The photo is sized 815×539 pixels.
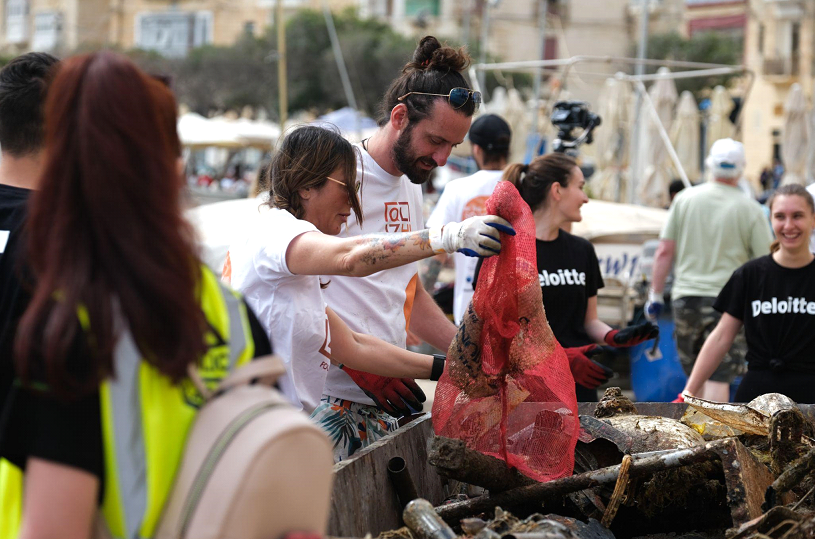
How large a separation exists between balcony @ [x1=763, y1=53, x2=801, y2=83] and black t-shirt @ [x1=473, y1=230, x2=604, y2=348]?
4678 centimetres

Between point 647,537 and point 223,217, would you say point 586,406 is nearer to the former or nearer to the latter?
Result: point 647,537

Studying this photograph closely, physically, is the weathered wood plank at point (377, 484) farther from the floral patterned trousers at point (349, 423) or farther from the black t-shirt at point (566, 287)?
the black t-shirt at point (566, 287)

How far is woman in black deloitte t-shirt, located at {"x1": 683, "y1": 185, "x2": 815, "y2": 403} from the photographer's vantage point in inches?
176

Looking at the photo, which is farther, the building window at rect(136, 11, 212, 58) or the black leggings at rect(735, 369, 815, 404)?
the building window at rect(136, 11, 212, 58)

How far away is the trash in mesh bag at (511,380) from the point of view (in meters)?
2.88

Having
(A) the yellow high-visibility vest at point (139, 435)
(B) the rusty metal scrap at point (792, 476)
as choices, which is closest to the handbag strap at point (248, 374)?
(A) the yellow high-visibility vest at point (139, 435)

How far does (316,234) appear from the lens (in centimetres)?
264

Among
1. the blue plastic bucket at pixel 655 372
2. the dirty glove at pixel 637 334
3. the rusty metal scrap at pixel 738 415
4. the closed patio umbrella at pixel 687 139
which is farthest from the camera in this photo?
the closed patio umbrella at pixel 687 139

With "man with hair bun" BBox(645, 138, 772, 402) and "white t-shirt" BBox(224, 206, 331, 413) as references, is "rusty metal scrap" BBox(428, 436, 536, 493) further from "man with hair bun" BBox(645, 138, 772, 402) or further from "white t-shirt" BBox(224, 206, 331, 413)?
"man with hair bun" BBox(645, 138, 772, 402)

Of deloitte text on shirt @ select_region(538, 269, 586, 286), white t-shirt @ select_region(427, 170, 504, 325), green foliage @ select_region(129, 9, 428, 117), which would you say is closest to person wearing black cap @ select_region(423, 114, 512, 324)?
white t-shirt @ select_region(427, 170, 504, 325)

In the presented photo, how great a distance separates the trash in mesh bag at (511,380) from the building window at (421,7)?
5628 cm

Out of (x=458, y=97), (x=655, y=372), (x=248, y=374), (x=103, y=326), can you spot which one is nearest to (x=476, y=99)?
(x=458, y=97)

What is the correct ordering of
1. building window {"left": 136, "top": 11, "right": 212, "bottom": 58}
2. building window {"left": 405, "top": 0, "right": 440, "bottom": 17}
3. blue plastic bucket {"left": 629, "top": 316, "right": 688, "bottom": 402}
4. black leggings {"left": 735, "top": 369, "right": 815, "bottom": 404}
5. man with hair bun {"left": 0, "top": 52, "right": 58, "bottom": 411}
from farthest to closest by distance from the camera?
1. building window {"left": 136, "top": 11, "right": 212, "bottom": 58}
2. building window {"left": 405, "top": 0, "right": 440, "bottom": 17}
3. blue plastic bucket {"left": 629, "top": 316, "right": 688, "bottom": 402}
4. black leggings {"left": 735, "top": 369, "right": 815, "bottom": 404}
5. man with hair bun {"left": 0, "top": 52, "right": 58, "bottom": 411}

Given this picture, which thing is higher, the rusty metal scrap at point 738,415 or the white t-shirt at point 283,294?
the white t-shirt at point 283,294
